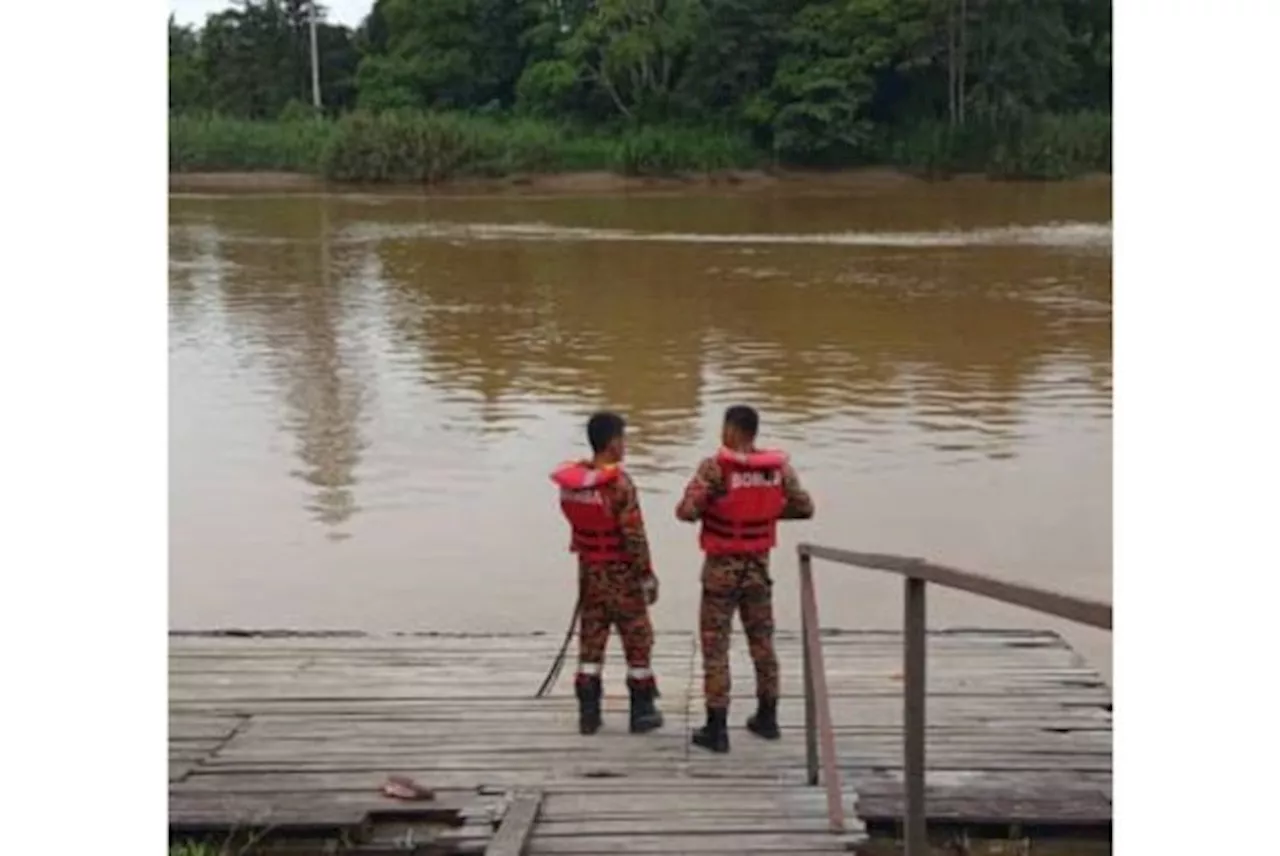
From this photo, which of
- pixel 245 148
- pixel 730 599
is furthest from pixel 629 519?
pixel 245 148

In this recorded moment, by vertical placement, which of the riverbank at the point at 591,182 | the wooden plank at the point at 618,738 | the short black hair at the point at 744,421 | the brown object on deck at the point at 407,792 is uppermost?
the riverbank at the point at 591,182

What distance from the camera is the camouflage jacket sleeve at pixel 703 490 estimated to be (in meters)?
4.65

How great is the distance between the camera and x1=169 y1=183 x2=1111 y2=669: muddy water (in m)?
8.65

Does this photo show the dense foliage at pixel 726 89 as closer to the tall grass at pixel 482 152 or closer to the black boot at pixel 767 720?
the tall grass at pixel 482 152

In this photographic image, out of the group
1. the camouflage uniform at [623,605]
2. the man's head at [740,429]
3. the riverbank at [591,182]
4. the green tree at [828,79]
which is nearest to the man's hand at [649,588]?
the camouflage uniform at [623,605]

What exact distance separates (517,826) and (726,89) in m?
41.3

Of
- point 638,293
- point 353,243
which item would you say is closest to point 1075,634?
point 638,293

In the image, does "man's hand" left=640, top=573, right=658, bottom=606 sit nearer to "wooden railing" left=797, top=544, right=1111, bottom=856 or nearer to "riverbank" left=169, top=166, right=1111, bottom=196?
"wooden railing" left=797, top=544, right=1111, bottom=856

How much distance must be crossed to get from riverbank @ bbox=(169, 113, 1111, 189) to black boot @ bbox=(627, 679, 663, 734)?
122 feet

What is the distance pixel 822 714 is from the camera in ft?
13.6

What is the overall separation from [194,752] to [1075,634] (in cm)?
394

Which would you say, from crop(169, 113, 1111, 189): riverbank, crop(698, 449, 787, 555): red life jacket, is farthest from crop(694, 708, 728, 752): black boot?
crop(169, 113, 1111, 189): riverbank

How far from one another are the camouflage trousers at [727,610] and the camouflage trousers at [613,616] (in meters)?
0.22

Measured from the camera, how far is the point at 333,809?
432cm
